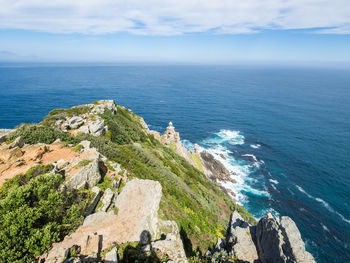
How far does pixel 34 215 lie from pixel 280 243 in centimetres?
1717

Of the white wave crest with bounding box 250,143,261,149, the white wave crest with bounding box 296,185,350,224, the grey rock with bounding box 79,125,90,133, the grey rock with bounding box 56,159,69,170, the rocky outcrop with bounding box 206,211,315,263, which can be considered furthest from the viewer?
the white wave crest with bounding box 250,143,261,149

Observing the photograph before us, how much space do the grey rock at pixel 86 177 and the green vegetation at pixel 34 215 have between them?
2.48 ft

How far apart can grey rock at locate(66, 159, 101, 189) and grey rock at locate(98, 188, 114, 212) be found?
4.86ft

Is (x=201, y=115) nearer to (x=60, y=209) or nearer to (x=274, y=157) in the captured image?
(x=274, y=157)

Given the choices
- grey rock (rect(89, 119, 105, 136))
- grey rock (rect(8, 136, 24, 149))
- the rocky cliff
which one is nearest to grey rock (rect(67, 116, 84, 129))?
grey rock (rect(89, 119, 105, 136))

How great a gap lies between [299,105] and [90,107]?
5501 inches

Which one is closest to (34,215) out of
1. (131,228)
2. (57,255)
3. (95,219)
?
(57,255)

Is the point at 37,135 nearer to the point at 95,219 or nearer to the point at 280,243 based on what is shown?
the point at 95,219

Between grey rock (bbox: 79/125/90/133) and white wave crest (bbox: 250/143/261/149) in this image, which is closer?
grey rock (bbox: 79/125/90/133)

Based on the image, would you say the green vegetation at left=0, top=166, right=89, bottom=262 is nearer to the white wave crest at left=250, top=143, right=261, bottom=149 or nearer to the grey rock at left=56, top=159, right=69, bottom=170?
the grey rock at left=56, top=159, right=69, bottom=170

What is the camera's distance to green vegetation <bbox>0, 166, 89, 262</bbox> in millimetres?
9367

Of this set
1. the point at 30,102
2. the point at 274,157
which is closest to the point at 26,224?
the point at 274,157

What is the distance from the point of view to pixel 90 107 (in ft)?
139

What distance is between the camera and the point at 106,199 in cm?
1430
